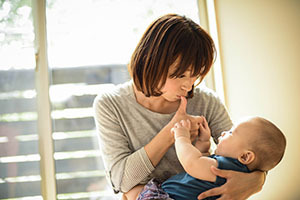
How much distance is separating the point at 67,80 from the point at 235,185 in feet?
4.75

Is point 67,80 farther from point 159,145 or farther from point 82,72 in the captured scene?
point 159,145

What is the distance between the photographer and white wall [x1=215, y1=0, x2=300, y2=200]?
2092 mm

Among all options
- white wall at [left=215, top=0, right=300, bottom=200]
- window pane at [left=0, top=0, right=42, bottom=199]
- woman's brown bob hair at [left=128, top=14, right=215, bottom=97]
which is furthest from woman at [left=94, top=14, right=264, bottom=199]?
window pane at [left=0, top=0, right=42, bottom=199]

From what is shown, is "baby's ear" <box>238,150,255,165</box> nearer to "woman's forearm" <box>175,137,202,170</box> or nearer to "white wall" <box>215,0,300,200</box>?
"woman's forearm" <box>175,137,202,170</box>

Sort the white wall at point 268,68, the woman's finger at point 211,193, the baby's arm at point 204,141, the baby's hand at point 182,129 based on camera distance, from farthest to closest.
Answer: the white wall at point 268,68 → the baby's arm at point 204,141 → the baby's hand at point 182,129 → the woman's finger at point 211,193

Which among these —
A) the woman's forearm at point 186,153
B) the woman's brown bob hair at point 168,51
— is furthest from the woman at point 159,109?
the woman's forearm at point 186,153

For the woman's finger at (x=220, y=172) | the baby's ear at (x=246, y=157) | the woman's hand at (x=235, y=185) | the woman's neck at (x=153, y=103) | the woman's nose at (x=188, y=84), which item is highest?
the woman's nose at (x=188, y=84)

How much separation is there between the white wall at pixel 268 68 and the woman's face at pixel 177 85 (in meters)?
0.81

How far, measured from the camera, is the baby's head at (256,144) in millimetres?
1189

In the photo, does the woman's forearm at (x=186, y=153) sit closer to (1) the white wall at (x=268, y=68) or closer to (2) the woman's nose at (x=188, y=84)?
(2) the woman's nose at (x=188, y=84)

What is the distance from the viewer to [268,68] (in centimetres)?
212

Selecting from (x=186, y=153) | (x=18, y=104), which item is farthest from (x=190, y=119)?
(x=18, y=104)

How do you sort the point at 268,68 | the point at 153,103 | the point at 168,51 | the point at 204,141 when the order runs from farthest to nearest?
the point at 268,68 → the point at 153,103 → the point at 204,141 → the point at 168,51

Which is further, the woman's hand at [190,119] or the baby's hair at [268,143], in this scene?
the woman's hand at [190,119]
